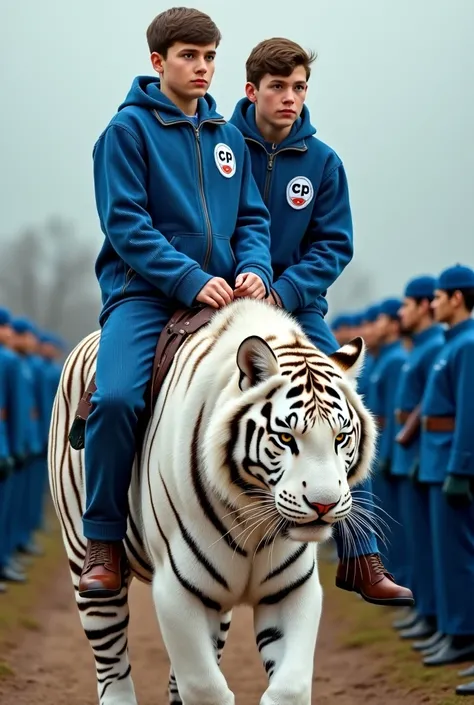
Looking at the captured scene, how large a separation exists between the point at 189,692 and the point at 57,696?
4.07 metres

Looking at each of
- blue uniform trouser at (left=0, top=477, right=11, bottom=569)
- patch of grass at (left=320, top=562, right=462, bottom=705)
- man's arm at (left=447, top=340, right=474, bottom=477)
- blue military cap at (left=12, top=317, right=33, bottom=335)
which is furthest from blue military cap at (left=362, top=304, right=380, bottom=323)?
man's arm at (left=447, top=340, right=474, bottom=477)

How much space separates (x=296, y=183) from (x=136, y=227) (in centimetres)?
82

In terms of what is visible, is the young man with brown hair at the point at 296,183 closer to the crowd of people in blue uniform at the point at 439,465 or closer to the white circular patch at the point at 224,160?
the white circular patch at the point at 224,160

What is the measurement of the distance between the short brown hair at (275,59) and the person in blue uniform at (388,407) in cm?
574

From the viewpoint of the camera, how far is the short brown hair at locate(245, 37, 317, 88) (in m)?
4.98

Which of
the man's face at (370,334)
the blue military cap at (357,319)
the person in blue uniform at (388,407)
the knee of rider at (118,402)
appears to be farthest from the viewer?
the blue military cap at (357,319)

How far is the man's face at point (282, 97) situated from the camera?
16.5 ft

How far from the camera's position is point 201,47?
185 inches

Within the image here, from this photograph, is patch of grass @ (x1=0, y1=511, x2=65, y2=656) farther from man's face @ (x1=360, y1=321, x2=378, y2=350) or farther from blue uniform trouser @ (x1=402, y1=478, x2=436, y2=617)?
man's face @ (x1=360, y1=321, x2=378, y2=350)

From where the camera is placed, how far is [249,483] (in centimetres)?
407

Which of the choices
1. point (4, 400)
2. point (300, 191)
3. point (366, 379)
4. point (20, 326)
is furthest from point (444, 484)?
point (20, 326)

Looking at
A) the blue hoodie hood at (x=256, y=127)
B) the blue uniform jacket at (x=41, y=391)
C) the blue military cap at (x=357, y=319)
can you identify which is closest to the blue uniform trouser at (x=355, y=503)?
the blue hoodie hood at (x=256, y=127)

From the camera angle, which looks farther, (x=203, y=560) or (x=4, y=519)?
(x=4, y=519)

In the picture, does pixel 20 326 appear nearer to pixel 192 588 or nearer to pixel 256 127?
pixel 256 127
